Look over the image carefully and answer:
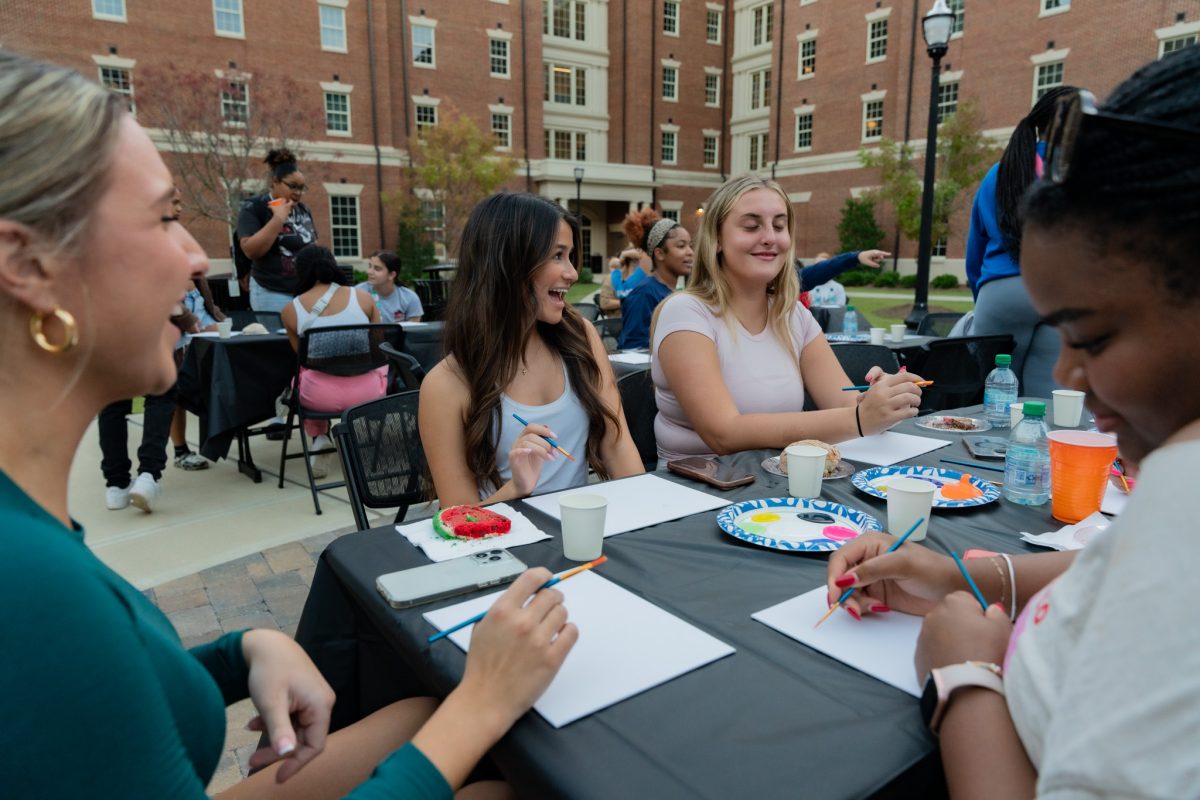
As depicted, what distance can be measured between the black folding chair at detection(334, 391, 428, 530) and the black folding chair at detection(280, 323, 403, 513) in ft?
6.51

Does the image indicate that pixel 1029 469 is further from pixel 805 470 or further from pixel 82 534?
pixel 82 534

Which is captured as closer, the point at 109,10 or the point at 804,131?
the point at 109,10

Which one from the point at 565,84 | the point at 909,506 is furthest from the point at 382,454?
the point at 565,84

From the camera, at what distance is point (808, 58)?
2883 cm

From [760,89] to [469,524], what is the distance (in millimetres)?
35104

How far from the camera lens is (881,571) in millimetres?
1118

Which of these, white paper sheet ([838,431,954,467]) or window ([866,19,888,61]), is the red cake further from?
window ([866,19,888,61])

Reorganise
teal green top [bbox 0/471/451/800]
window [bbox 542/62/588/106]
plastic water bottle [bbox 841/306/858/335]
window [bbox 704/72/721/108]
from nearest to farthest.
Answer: teal green top [bbox 0/471/451/800] < plastic water bottle [bbox 841/306/858/335] < window [bbox 542/62/588/106] < window [bbox 704/72/721/108]

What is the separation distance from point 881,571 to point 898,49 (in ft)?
94.1

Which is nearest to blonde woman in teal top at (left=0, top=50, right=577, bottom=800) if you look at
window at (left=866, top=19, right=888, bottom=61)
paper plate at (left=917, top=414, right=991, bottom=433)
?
paper plate at (left=917, top=414, right=991, bottom=433)

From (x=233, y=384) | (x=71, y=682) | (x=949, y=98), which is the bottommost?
(x=233, y=384)

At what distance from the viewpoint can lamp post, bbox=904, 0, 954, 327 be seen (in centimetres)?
881

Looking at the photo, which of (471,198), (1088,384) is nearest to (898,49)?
(471,198)

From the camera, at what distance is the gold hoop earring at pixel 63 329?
0.72m
